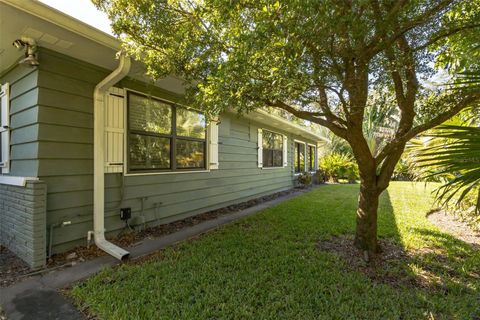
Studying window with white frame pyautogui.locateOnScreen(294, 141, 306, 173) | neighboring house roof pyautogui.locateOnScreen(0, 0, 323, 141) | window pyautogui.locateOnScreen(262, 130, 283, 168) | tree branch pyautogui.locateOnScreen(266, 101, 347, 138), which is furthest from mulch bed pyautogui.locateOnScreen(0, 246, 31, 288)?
window with white frame pyautogui.locateOnScreen(294, 141, 306, 173)

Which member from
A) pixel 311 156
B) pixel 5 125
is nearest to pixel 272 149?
pixel 311 156

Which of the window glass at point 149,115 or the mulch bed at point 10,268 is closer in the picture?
the mulch bed at point 10,268

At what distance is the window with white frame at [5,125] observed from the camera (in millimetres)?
3529

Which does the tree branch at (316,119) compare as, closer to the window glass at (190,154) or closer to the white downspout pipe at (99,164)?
the white downspout pipe at (99,164)

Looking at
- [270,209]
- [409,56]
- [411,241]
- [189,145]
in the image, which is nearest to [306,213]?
[270,209]

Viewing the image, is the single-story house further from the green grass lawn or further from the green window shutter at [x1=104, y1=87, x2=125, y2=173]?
the green grass lawn

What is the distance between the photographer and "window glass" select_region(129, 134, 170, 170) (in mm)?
3928

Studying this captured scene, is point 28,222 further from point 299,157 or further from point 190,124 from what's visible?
point 299,157

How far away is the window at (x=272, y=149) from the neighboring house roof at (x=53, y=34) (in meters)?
5.44

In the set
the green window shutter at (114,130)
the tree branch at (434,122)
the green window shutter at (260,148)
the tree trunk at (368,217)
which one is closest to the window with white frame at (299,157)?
the green window shutter at (260,148)

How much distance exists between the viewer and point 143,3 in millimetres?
2549

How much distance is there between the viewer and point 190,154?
5121 millimetres

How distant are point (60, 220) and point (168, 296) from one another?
73.1 inches

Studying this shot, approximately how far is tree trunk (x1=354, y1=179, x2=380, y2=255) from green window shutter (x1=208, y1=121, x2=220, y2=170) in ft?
10.7
